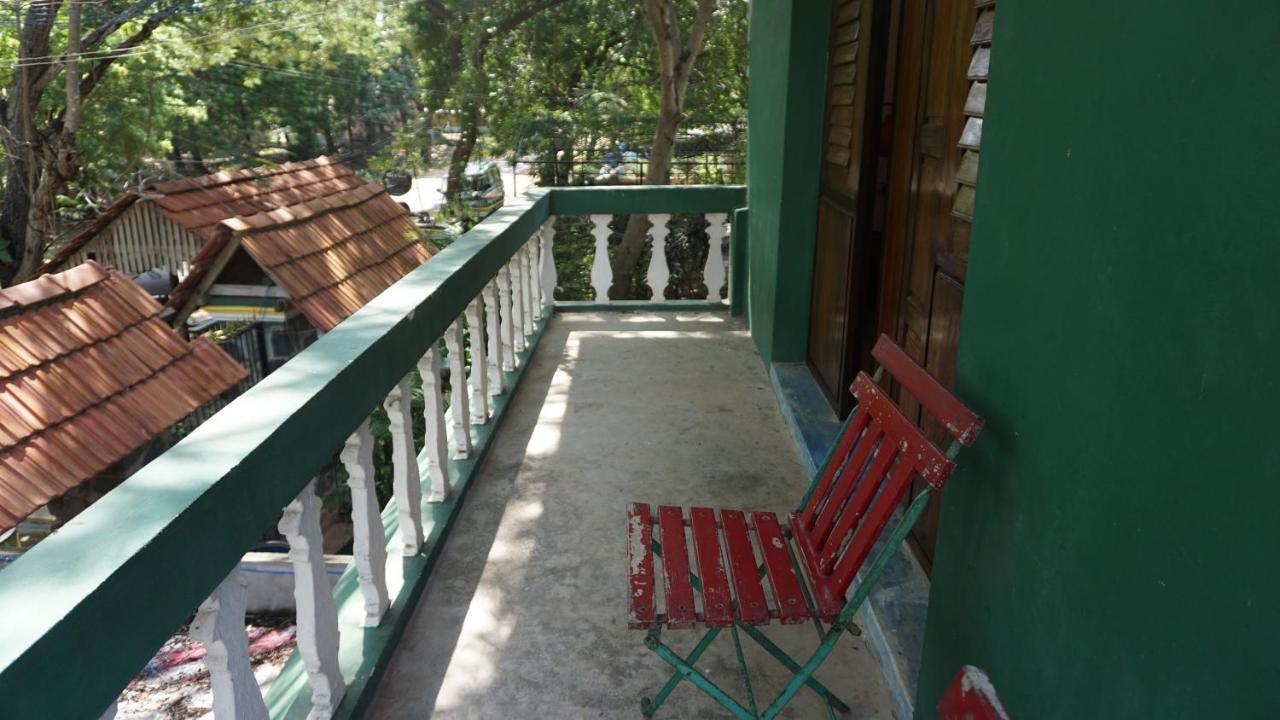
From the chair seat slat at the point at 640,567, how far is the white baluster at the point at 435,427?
95 centimetres

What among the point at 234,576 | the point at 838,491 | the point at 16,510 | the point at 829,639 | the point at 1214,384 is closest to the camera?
the point at 1214,384

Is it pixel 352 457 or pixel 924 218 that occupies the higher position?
pixel 924 218

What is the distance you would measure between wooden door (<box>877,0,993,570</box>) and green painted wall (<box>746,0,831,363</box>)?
3.39 ft

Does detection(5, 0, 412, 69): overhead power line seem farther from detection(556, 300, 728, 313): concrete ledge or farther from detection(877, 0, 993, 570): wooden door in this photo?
detection(877, 0, 993, 570): wooden door

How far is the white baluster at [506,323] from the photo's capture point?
4535 mm

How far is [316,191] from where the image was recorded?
10055 mm

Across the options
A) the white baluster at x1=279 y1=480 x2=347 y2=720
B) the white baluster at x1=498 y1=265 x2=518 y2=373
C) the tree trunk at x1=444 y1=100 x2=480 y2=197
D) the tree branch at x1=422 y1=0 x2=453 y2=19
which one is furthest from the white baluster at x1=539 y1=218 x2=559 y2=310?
the tree branch at x1=422 y1=0 x2=453 y2=19

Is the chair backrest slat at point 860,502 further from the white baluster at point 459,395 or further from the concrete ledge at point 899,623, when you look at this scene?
the white baluster at point 459,395

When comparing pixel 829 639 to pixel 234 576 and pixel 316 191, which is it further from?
pixel 316 191

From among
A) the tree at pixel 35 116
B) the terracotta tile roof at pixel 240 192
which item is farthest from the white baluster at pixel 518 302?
the tree at pixel 35 116

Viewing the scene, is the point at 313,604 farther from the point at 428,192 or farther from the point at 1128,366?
the point at 428,192

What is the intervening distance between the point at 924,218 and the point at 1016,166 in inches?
50.9

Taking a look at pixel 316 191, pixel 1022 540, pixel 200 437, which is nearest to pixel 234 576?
pixel 200 437

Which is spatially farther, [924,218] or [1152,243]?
[924,218]
